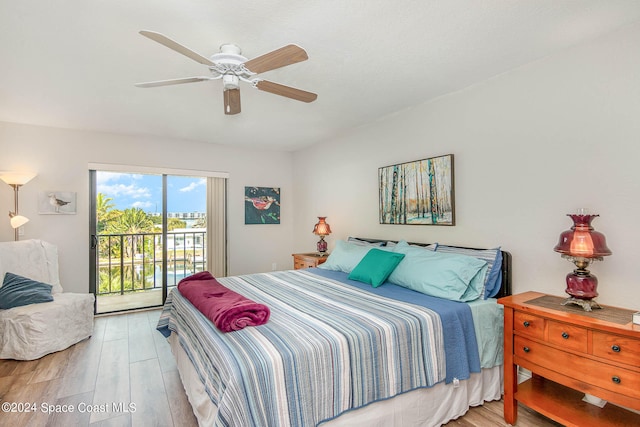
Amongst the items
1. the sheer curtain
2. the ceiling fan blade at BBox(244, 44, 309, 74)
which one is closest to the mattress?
the ceiling fan blade at BBox(244, 44, 309, 74)


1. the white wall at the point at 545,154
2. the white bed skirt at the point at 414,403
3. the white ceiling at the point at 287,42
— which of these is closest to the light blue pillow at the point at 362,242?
the white wall at the point at 545,154

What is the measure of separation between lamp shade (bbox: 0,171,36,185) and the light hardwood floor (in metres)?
1.92

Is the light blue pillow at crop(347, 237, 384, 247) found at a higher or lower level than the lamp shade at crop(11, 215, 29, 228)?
lower

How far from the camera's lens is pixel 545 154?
238 centimetres

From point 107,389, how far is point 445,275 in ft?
9.00

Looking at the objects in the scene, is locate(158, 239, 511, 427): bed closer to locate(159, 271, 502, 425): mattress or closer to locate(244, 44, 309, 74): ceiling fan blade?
locate(159, 271, 502, 425): mattress

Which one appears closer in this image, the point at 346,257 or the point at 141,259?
the point at 346,257

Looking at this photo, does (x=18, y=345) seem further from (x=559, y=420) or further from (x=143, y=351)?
(x=559, y=420)

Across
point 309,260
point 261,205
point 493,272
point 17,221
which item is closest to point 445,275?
point 493,272

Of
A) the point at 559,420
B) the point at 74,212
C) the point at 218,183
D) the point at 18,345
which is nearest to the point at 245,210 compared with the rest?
the point at 218,183

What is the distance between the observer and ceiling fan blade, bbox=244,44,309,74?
1693 millimetres

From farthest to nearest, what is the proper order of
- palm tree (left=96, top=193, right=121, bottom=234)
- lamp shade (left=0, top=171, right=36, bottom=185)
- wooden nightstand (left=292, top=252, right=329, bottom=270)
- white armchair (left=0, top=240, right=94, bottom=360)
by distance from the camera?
palm tree (left=96, top=193, right=121, bottom=234) → wooden nightstand (left=292, top=252, right=329, bottom=270) → lamp shade (left=0, top=171, right=36, bottom=185) → white armchair (left=0, top=240, right=94, bottom=360)

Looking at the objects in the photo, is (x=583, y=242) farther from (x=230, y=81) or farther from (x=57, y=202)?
(x=57, y=202)

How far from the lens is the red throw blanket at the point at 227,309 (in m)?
A: 1.83
